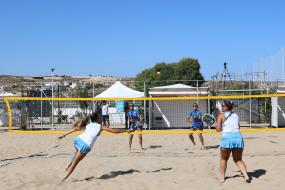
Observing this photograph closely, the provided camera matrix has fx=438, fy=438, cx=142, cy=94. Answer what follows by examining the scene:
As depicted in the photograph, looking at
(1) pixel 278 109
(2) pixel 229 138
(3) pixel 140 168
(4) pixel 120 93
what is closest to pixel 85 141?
(3) pixel 140 168

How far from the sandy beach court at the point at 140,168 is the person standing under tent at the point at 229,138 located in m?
0.31

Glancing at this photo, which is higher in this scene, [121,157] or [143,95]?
[143,95]

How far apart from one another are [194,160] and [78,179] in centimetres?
285

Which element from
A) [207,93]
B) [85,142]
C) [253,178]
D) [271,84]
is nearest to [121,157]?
[85,142]

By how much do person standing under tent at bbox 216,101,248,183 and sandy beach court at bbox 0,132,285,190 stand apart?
0.31 meters

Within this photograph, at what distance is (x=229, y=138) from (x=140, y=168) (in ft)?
7.40

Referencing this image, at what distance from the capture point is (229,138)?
6.91 m

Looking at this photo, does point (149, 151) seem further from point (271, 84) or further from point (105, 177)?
point (271, 84)

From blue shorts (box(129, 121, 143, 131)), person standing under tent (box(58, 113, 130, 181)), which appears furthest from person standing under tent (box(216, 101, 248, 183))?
blue shorts (box(129, 121, 143, 131))

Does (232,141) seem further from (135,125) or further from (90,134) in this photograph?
(135,125)

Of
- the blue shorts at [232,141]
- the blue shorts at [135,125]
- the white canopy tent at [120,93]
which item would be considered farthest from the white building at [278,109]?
the blue shorts at [232,141]

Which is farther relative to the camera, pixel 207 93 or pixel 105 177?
pixel 207 93

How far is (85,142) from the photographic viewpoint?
23.6 ft

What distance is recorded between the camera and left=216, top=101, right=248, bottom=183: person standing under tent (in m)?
6.89
